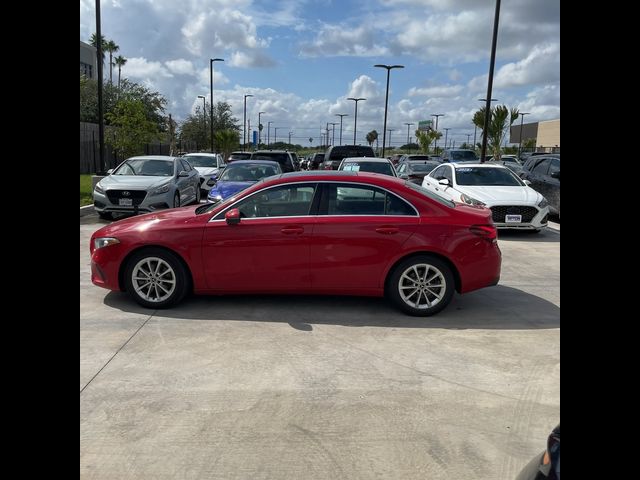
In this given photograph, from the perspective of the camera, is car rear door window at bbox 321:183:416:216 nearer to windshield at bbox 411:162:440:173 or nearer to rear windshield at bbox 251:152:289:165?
rear windshield at bbox 251:152:289:165

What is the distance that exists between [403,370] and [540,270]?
187 inches

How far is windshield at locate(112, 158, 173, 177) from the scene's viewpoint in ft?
45.6

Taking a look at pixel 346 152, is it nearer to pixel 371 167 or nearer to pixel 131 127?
pixel 371 167

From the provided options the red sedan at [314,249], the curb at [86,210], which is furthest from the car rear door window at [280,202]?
the curb at [86,210]

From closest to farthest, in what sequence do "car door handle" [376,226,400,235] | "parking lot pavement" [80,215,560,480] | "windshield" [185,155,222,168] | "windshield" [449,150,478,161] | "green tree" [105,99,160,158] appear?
"parking lot pavement" [80,215,560,480]
"car door handle" [376,226,400,235]
"windshield" [185,155,222,168]
"green tree" [105,99,160,158]
"windshield" [449,150,478,161]

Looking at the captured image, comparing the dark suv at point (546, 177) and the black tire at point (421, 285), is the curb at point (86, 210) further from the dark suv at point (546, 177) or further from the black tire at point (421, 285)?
the dark suv at point (546, 177)

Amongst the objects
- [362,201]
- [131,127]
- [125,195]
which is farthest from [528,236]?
[131,127]

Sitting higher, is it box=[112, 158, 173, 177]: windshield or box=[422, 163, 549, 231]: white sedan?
box=[112, 158, 173, 177]: windshield

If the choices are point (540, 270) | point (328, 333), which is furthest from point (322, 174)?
point (540, 270)

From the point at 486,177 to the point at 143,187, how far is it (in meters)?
8.07

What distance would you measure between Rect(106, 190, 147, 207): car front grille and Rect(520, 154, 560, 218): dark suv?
10.0 meters

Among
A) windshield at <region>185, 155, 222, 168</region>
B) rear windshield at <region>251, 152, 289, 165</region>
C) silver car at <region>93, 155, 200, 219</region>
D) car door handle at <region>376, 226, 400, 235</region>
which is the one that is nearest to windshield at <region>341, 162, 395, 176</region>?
silver car at <region>93, 155, 200, 219</region>

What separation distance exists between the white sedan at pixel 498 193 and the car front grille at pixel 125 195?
22.4 feet
